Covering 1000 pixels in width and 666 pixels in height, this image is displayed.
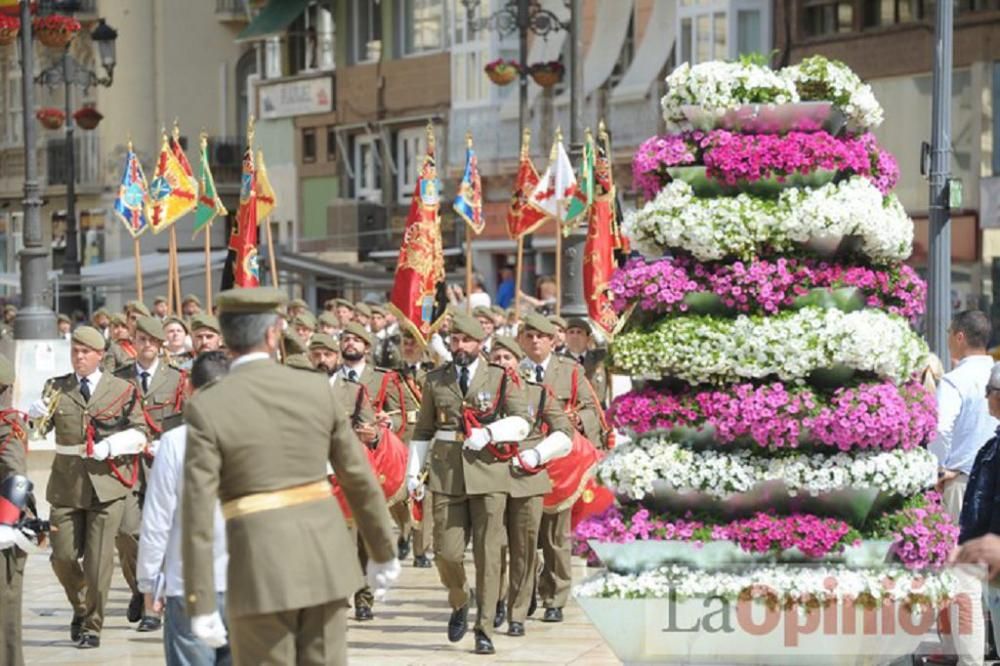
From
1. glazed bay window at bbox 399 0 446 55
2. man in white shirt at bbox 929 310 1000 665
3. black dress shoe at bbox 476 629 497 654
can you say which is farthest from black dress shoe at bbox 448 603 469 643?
glazed bay window at bbox 399 0 446 55

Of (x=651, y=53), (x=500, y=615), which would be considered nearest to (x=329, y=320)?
(x=500, y=615)

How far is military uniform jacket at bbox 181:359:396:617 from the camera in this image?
772 cm

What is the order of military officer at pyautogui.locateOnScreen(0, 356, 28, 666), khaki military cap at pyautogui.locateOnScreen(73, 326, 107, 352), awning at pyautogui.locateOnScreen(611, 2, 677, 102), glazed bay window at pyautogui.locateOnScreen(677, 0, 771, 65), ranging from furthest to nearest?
awning at pyautogui.locateOnScreen(611, 2, 677, 102)
glazed bay window at pyautogui.locateOnScreen(677, 0, 771, 65)
khaki military cap at pyautogui.locateOnScreen(73, 326, 107, 352)
military officer at pyautogui.locateOnScreen(0, 356, 28, 666)

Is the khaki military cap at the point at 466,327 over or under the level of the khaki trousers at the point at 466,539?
over

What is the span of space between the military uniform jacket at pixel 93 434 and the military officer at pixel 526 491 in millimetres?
2381

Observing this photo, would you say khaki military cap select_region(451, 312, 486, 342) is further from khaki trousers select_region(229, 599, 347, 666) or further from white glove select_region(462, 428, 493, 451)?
khaki trousers select_region(229, 599, 347, 666)

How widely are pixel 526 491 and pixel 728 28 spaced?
24379 millimetres

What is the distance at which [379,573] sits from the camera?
8.15 metres

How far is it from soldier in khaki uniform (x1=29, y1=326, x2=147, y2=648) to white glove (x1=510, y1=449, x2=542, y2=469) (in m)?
2.40

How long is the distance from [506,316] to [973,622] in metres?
12.0

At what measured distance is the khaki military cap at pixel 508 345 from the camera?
44.7 feet

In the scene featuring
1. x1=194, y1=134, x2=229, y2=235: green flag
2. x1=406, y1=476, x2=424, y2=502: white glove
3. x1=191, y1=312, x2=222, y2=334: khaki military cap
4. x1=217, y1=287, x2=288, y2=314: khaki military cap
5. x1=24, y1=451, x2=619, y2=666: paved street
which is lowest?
x1=24, y1=451, x2=619, y2=666: paved street

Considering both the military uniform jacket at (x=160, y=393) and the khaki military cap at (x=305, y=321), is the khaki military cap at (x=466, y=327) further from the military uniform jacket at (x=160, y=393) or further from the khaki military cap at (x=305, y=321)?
the khaki military cap at (x=305, y=321)

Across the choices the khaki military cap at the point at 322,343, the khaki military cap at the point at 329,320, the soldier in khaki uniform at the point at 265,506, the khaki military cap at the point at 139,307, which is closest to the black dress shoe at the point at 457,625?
the khaki military cap at the point at 322,343
